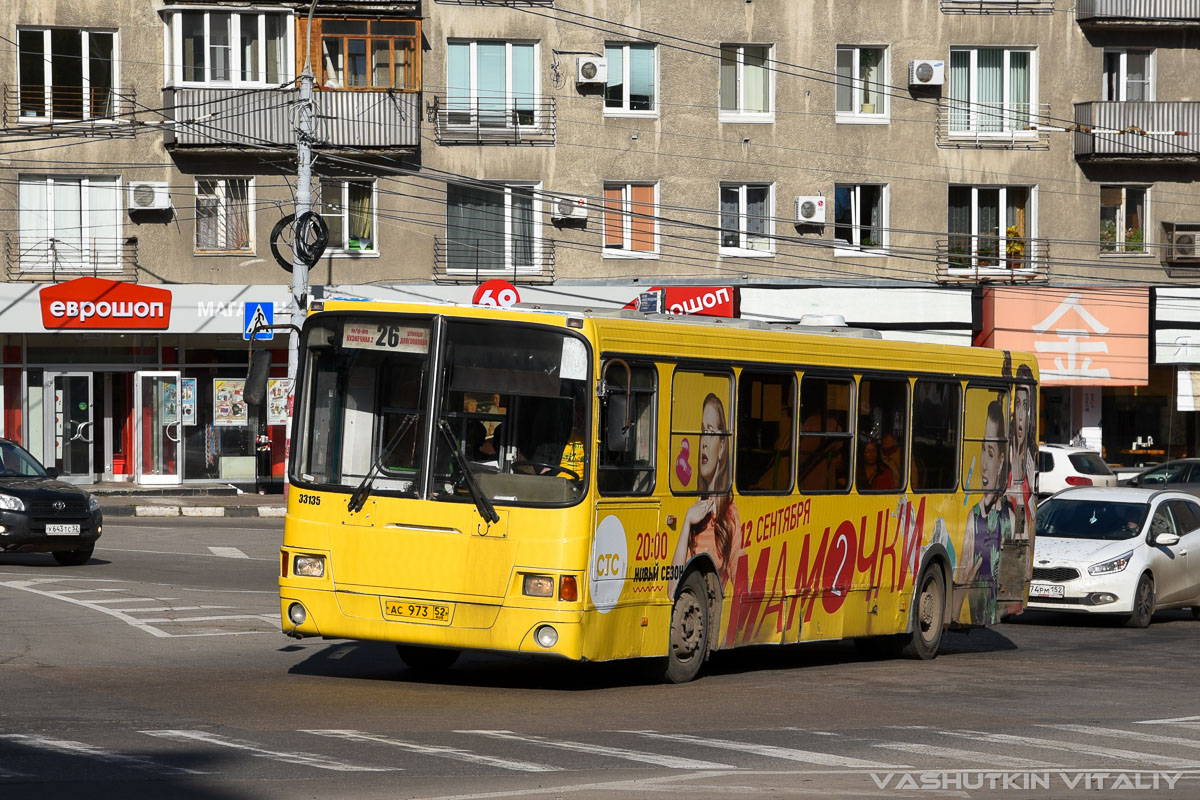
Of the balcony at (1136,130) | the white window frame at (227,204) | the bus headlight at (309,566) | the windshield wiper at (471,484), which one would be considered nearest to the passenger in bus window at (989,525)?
the windshield wiper at (471,484)

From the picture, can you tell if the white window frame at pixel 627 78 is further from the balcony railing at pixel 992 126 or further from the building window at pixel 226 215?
the building window at pixel 226 215

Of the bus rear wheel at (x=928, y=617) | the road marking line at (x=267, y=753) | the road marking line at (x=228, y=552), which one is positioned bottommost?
the road marking line at (x=228, y=552)

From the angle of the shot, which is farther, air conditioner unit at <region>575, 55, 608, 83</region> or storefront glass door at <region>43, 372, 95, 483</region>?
air conditioner unit at <region>575, 55, 608, 83</region>

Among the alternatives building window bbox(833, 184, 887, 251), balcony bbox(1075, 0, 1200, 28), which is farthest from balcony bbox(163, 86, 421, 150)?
balcony bbox(1075, 0, 1200, 28)

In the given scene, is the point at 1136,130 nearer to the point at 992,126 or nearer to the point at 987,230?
the point at 992,126

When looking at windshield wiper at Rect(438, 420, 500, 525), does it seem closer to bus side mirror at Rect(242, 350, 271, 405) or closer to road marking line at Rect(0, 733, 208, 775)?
bus side mirror at Rect(242, 350, 271, 405)

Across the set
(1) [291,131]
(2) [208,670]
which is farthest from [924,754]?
(1) [291,131]

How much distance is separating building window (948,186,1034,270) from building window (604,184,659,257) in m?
7.29

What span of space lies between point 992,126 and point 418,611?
105 ft

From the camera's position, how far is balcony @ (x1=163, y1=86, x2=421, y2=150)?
37000 millimetres

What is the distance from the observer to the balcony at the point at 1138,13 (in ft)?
134

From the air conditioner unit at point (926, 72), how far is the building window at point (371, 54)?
1135 centimetres

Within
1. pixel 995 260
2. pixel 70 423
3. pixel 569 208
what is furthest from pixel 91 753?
pixel 995 260

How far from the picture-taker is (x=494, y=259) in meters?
38.8
